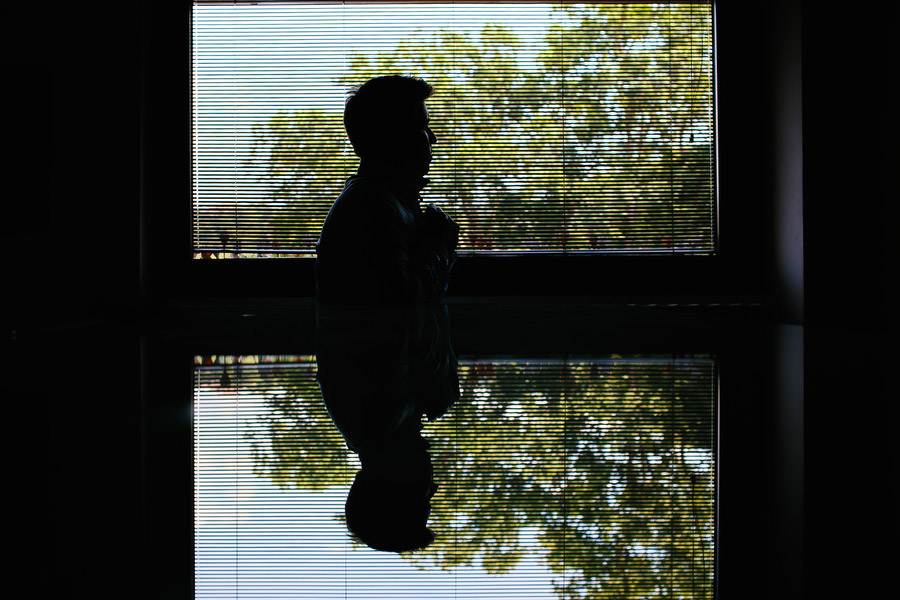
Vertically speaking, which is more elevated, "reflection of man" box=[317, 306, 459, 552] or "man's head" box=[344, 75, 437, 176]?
"man's head" box=[344, 75, 437, 176]

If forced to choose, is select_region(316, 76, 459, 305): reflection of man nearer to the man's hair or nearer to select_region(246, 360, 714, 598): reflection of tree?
the man's hair

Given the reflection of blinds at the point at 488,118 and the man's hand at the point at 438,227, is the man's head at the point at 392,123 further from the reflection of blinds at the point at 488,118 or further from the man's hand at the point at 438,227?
the reflection of blinds at the point at 488,118

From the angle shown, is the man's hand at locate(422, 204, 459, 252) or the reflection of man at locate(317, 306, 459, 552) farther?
the man's hand at locate(422, 204, 459, 252)

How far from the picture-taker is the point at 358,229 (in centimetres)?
120

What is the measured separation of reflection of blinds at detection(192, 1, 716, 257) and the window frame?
1.8 inches

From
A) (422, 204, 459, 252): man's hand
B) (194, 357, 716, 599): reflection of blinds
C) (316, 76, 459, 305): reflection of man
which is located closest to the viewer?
(194, 357, 716, 599): reflection of blinds

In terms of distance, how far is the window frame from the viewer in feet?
7.20

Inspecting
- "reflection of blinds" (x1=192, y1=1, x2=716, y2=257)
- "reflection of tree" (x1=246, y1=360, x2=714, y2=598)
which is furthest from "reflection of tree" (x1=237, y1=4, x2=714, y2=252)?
"reflection of tree" (x1=246, y1=360, x2=714, y2=598)

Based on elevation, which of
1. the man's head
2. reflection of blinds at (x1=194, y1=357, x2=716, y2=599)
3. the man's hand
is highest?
the man's head

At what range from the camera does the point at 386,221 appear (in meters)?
1.21

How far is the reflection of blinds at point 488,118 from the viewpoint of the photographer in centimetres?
224
